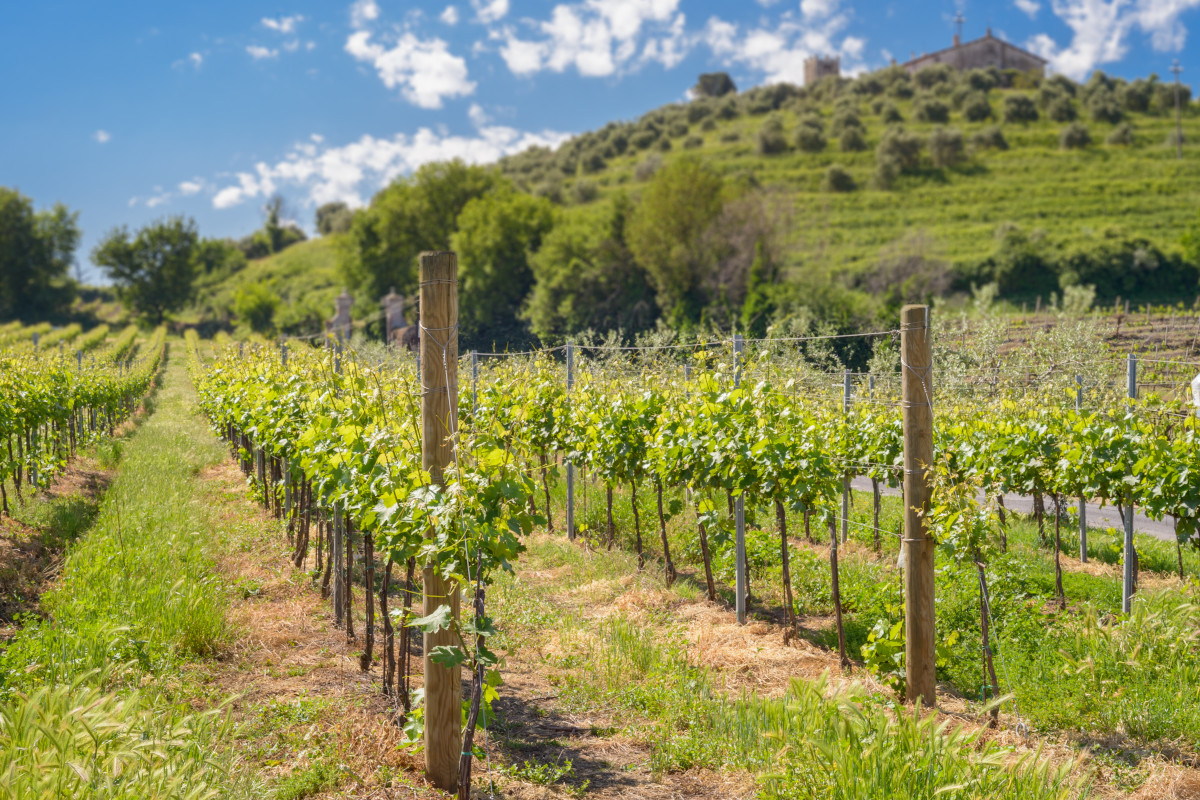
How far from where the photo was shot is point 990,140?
50.7 meters

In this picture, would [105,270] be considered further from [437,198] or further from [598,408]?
[598,408]

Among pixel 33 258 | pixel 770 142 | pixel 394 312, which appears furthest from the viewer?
pixel 33 258

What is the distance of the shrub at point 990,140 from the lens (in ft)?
166

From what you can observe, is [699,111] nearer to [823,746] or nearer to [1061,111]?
[1061,111]

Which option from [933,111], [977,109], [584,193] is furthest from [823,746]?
[977,109]

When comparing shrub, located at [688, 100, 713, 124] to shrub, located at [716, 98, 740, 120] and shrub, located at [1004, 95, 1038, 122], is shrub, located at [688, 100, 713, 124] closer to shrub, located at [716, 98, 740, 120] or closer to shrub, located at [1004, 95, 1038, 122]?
shrub, located at [716, 98, 740, 120]

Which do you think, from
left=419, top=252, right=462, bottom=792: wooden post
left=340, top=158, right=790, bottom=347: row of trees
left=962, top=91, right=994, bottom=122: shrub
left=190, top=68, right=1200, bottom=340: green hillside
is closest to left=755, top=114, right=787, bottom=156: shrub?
left=190, top=68, right=1200, bottom=340: green hillside

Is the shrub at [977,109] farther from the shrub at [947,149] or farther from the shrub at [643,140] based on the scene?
the shrub at [643,140]

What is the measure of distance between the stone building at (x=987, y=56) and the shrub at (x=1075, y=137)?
40650 millimetres

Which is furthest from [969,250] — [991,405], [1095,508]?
[991,405]

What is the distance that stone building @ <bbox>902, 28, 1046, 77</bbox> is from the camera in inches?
3396

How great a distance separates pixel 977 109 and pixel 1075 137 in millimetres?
8655

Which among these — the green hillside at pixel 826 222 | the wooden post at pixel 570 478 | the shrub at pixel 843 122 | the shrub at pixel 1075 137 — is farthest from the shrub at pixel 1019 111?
the wooden post at pixel 570 478

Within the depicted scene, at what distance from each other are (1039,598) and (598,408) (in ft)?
15.1
